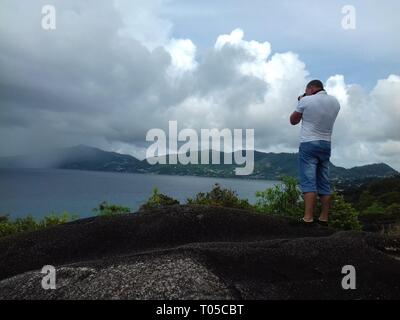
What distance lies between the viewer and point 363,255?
760 centimetres

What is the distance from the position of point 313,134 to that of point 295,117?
576 mm

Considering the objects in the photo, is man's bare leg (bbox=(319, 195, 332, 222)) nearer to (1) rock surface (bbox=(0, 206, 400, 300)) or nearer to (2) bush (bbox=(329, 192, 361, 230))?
(1) rock surface (bbox=(0, 206, 400, 300))

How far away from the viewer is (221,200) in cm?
1708

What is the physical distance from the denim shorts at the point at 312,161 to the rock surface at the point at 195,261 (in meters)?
1.06

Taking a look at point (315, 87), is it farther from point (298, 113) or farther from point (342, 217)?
point (342, 217)

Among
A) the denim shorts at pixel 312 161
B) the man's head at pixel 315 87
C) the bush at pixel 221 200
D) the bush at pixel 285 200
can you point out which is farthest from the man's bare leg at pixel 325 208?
the bush at pixel 221 200

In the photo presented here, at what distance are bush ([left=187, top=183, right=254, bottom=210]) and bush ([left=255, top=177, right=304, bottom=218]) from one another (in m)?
0.61

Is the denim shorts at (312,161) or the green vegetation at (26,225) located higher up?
the denim shorts at (312,161)

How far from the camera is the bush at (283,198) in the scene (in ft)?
53.9

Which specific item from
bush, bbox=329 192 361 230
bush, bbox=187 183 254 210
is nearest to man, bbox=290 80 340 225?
bush, bbox=329 192 361 230

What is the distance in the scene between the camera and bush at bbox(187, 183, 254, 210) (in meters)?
16.2

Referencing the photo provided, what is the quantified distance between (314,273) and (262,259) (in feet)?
2.76

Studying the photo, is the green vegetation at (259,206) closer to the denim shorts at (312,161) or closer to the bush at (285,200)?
the bush at (285,200)
